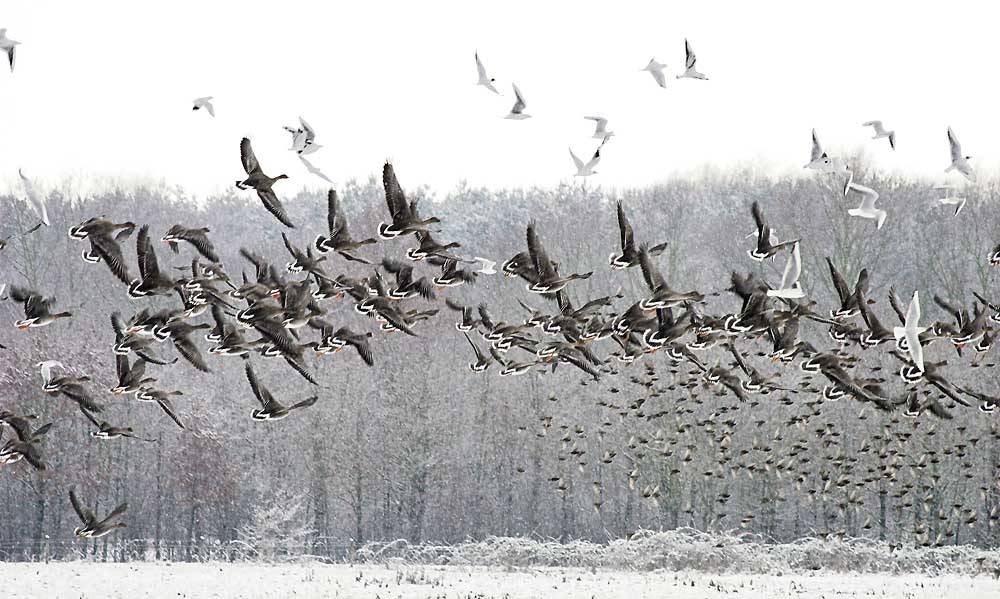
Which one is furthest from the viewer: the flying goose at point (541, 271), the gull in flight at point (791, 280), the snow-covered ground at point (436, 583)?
the snow-covered ground at point (436, 583)

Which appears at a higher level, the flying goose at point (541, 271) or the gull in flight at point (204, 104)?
the gull in flight at point (204, 104)

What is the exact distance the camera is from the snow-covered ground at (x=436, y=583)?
87.9 ft

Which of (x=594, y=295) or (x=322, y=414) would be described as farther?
(x=594, y=295)

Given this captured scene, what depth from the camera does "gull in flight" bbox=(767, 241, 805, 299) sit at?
16266 mm

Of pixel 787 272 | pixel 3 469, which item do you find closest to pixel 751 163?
pixel 3 469

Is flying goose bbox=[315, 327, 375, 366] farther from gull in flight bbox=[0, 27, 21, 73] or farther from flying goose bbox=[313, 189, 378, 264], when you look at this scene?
gull in flight bbox=[0, 27, 21, 73]

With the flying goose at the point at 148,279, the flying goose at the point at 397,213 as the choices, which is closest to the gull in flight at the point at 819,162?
the flying goose at the point at 397,213

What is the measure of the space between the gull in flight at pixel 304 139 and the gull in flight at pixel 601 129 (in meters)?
5.05

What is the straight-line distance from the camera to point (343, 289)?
1850 cm

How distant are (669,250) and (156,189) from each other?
28.0 meters

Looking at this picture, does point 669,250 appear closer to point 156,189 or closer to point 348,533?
point 348,533

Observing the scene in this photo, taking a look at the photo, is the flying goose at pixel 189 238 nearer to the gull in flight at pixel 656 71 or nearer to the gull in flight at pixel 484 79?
the gull in flight at pixel 484 79

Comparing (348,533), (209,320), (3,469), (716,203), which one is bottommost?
(348,533)

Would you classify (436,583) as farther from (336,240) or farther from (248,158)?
(248,158)
